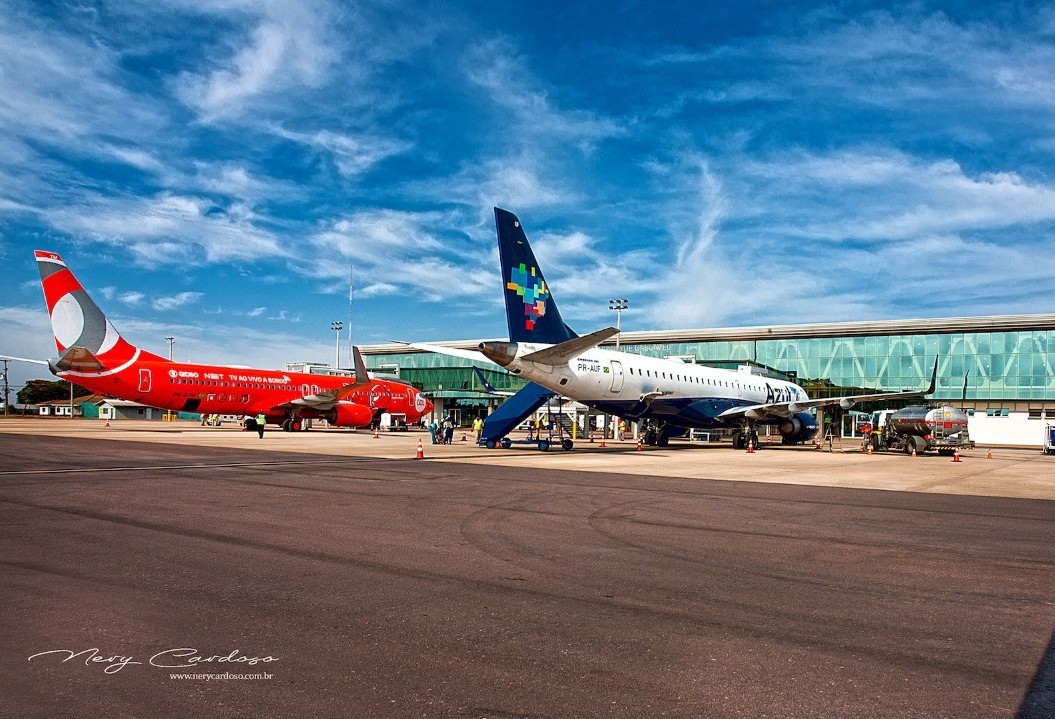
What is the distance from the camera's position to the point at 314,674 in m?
4.04

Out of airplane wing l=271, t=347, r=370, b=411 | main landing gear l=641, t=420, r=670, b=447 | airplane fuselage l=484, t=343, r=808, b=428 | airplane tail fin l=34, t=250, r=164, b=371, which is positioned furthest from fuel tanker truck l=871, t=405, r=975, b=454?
airplane tail fin l=34, t=250, r=164, b=371

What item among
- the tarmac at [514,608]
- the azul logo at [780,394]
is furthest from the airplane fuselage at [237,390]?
the tarmac at [514,608]

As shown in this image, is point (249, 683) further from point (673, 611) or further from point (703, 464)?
point (703, 464)

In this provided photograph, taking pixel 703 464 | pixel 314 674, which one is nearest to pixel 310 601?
pixel 314 674

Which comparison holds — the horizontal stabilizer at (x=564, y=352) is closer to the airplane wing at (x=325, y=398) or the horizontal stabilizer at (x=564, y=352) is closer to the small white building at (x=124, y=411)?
Result: the airplane wing at (x=325, y=398)

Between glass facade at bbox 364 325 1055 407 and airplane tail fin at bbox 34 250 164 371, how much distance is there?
47119mm

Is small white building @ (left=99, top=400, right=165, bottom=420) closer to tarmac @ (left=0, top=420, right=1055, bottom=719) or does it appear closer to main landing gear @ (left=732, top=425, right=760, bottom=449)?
main landing gear @ (left=732, top=425, right=760, bottom=449)

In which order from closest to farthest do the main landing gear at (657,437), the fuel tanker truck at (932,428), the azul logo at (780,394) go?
the fuel tanker truck at (932,428)
the main landing gear at (657,437)
the azul logo at (780,394)

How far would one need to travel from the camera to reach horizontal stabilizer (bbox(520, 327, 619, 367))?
24.0 m

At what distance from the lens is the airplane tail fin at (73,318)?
35.0m

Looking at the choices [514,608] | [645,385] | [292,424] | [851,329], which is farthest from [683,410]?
[851,329]

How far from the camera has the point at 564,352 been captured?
25234 mm

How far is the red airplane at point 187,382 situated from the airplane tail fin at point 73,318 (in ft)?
0.14

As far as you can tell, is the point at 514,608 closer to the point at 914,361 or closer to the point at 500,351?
the point at 500,351
